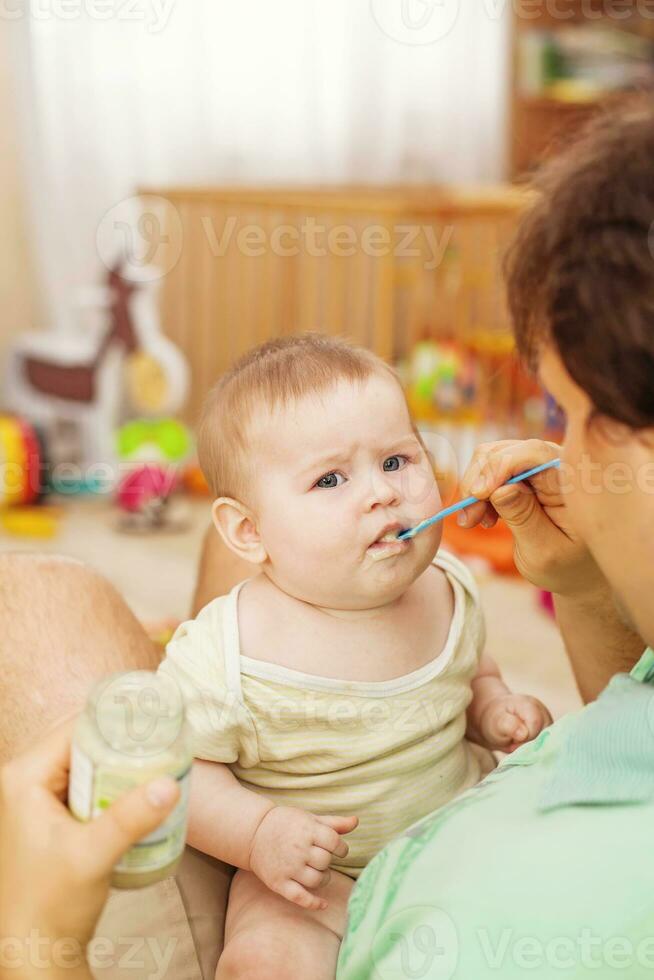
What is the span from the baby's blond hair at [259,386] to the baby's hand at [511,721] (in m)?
0.30

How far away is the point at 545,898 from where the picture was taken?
625 millimetres

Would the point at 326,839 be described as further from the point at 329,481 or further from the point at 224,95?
the point at 224,95

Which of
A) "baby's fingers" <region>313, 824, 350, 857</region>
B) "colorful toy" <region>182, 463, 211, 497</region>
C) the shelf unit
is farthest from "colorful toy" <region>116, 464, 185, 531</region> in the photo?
"baby's fingers" <region>313, 824, 350, 857</region>

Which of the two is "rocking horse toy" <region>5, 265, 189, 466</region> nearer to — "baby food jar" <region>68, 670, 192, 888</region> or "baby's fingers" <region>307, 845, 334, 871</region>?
"baby's fingers" <region>307, 845, 334, 871</region>

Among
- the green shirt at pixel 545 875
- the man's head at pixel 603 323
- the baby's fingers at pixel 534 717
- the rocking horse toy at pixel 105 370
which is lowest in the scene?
the rocking horse toy at pixel 105 370

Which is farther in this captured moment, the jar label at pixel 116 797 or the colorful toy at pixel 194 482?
the colorful toy at pixel 194 482

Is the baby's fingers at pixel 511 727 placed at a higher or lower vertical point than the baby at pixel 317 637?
lower

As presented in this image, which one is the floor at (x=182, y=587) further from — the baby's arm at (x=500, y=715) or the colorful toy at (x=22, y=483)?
the baby's arm at (x=500, y=715)

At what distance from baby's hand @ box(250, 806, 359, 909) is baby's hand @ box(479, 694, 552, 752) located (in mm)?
226

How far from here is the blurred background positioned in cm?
323

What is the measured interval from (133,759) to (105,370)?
286 centimetres

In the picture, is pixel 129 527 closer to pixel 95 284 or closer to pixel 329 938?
pixel 95 284

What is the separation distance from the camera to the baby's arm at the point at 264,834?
0.79 m

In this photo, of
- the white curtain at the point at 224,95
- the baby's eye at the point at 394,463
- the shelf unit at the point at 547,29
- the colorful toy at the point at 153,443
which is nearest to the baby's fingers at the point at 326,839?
the baby's eye at the point at 394,463
